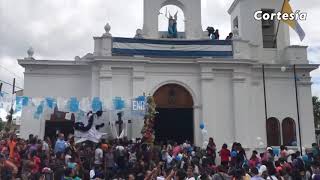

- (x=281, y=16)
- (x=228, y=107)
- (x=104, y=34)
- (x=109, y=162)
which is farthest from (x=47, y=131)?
(x=281, y=16)

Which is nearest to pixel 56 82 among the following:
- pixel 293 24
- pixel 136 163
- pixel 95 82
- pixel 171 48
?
pixel 95 82

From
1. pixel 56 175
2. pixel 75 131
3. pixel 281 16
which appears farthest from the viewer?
pixel 281 16

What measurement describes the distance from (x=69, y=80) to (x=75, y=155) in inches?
325

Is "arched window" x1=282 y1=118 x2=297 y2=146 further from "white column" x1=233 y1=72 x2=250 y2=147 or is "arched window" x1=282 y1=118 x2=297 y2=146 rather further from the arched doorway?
the arched doorway

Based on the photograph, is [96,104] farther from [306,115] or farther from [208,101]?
[306,115]

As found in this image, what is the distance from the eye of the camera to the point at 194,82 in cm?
2258

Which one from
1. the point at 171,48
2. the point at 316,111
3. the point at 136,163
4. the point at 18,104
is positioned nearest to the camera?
the point at 136,163

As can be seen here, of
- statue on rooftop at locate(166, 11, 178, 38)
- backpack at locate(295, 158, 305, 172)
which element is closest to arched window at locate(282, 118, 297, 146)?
statue on rooftop at locate(166, 11, 178, 38)

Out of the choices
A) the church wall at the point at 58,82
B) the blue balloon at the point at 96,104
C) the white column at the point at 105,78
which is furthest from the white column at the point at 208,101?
the church wall at the point at 58,82

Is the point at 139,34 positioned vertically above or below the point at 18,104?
above

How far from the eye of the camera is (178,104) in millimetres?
22578

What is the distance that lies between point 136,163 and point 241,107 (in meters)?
9.22

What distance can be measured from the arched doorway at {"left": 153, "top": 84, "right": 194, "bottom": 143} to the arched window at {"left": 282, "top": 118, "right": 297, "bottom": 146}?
5.09 meters

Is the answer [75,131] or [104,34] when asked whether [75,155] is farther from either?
[104,34]
